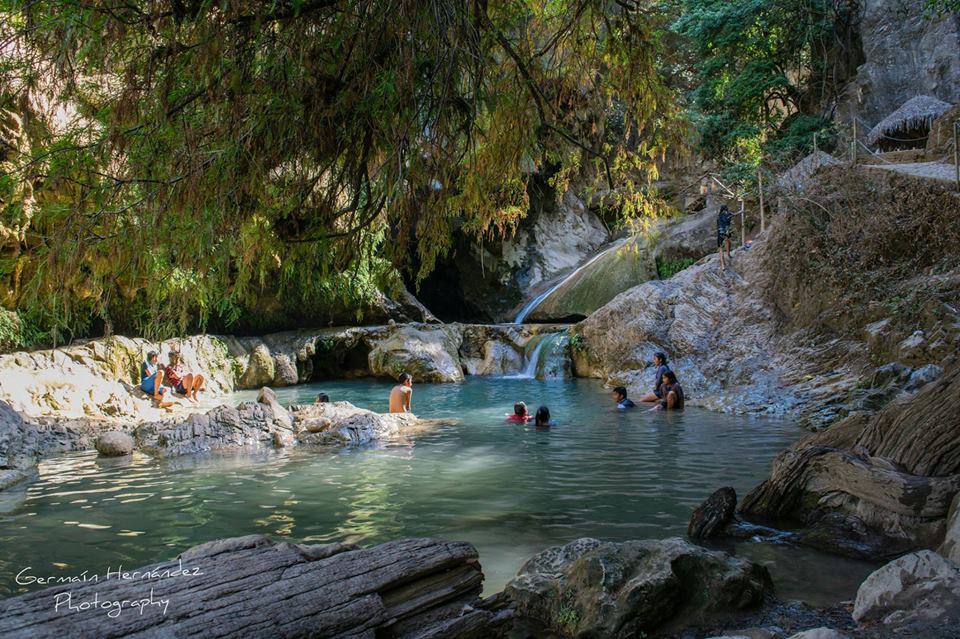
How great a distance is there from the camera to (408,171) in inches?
143

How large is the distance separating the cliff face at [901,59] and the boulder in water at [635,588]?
893 inches

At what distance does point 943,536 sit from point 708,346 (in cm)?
1077

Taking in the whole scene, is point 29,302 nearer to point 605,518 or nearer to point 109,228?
point 109,228

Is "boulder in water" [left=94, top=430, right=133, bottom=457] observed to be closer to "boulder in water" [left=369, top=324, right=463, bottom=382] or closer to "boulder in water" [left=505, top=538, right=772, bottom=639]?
"boulder in water" [left=505, top=538, right=772, bottom=639]

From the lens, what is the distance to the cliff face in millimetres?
21391

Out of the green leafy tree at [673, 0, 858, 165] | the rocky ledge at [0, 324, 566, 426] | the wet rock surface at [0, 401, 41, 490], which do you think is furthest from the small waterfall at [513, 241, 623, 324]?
the wet rock surface at [0, 401, 41, 490]

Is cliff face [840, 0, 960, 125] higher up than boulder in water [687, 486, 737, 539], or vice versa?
cliff face [840, 0, 960, 125]

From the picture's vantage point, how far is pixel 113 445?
9719 mm

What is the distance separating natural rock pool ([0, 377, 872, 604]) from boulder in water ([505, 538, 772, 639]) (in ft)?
1.64

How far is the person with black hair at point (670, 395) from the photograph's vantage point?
1277 cm

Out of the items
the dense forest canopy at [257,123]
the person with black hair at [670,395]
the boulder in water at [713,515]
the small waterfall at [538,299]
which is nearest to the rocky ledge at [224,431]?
the person with black hair at [670,395]

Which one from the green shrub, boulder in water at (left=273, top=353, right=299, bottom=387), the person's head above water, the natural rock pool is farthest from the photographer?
the green shrub

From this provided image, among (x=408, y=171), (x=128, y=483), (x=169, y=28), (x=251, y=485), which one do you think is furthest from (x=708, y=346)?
(x=169, y=28)

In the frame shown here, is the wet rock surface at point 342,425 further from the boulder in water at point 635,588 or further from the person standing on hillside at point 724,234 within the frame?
the person standing on hillside at point 724,234
